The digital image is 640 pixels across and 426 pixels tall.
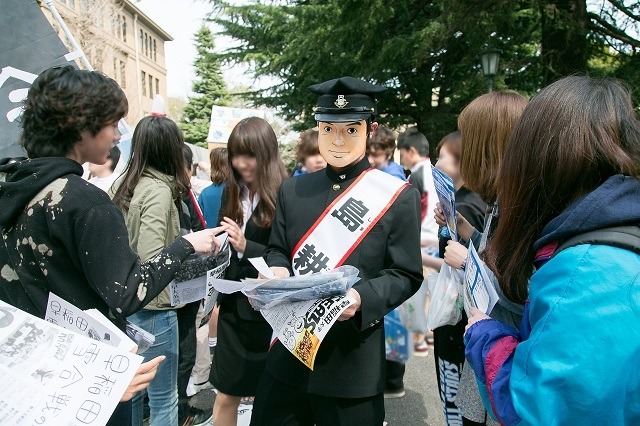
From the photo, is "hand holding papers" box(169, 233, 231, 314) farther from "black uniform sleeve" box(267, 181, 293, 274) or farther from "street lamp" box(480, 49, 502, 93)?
"street lamp" box(480, 49, 502, 93)

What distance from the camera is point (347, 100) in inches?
80.5

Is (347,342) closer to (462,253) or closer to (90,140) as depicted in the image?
(462,253)

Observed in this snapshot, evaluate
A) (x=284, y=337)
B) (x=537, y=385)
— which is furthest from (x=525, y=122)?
(x=284, y=337)

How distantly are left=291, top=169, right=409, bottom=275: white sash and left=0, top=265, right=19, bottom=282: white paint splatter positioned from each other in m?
1.06

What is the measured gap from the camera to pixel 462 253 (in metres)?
1.93

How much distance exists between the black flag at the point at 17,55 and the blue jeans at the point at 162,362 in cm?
127

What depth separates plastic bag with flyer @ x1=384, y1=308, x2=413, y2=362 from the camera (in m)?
2.11

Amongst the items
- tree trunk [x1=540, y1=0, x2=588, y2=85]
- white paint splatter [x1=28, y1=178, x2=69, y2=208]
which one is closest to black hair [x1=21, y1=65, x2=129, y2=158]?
white paint splatter [x1=28, y1=178, x2=69, y2=208]

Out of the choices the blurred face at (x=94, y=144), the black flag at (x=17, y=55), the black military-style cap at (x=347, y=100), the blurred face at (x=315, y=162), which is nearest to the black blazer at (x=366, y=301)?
the black military-style cap at (x=347, y=100)

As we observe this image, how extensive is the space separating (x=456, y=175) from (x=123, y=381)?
2107 millimetres

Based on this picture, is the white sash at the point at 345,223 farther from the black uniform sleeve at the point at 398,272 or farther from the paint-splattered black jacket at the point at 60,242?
the paint-splattered black jacket at the point at 60,242

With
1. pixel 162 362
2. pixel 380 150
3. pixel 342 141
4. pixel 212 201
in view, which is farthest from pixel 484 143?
pixel 380 150

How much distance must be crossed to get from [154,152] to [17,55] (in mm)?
1165

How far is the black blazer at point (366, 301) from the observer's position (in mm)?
1842
